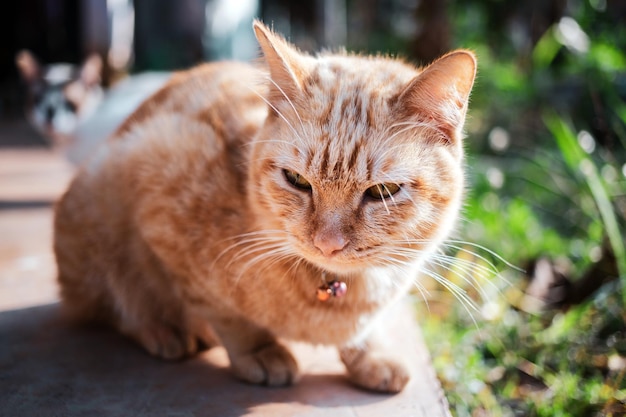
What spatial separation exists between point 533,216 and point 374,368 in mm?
2367

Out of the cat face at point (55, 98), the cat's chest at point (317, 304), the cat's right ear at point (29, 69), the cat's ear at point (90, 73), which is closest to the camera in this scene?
the cat's chest at point (317, 304)

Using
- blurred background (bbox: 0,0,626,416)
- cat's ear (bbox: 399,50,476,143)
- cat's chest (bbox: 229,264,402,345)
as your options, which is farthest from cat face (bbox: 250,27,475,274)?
blurred background (bbox: 0,0,626,416)

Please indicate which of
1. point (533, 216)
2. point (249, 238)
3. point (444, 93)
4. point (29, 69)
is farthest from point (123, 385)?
point (29, 69)

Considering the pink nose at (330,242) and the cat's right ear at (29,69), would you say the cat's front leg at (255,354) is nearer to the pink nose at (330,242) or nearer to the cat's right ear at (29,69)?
the pink nose at (330,242)

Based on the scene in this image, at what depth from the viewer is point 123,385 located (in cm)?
184

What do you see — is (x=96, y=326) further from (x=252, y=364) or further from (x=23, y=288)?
(x=252, y=364)

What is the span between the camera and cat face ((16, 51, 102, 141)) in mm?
5883

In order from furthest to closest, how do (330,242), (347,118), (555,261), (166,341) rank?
(555,261), (166,341), (347,118), (330,242)

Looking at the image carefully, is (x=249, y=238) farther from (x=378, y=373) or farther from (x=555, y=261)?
(x=555, y=261)

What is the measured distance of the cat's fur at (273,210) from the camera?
5.42ft

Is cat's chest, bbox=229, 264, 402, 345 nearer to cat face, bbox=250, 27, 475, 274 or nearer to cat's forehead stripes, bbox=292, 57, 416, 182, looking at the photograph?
cat face, bbox=250, 27, 475, 274

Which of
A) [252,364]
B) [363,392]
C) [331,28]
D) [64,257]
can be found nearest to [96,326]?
[64,257]

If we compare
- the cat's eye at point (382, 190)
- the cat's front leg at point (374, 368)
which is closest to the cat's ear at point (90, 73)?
the cat's front leg at point (374, 368)

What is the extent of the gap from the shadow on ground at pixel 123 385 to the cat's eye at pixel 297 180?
24.6 inches
